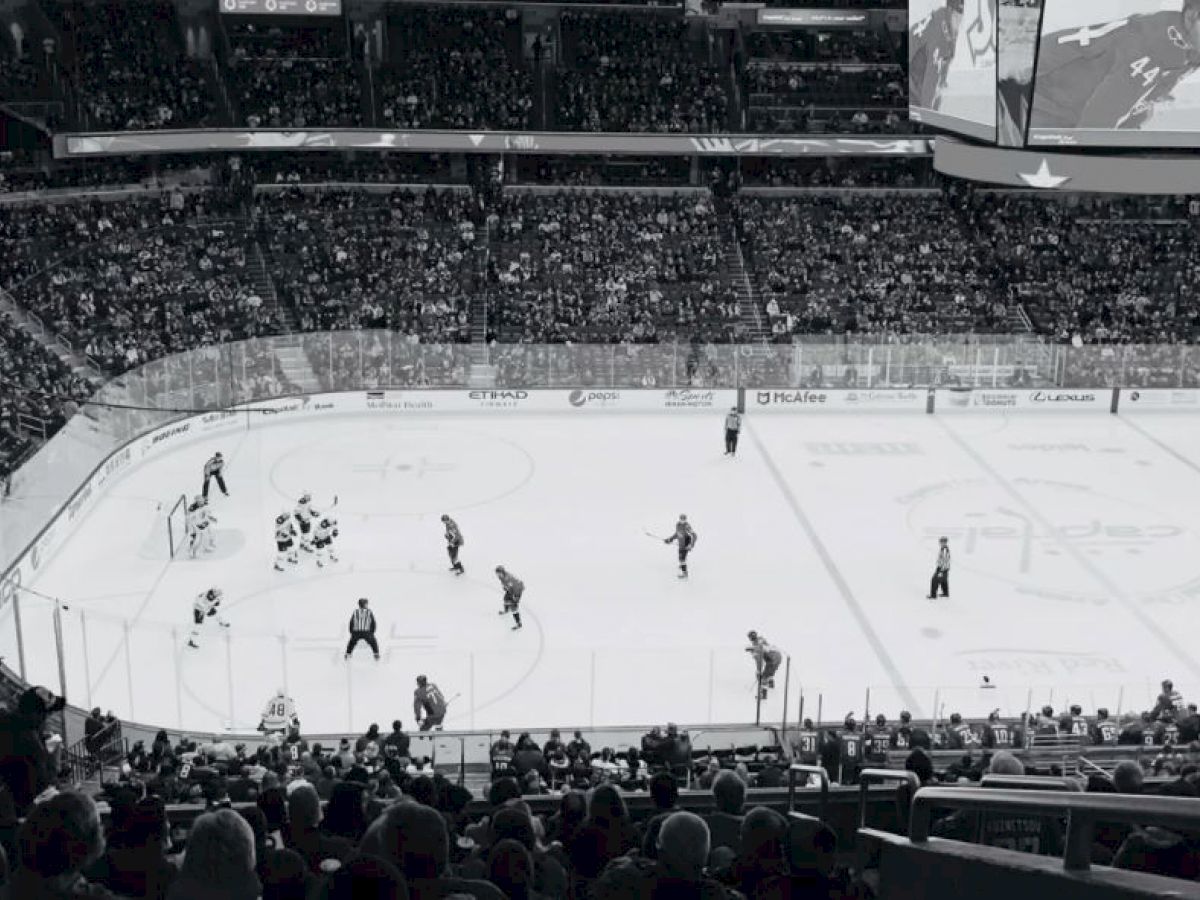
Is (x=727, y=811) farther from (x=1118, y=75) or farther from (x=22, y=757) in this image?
(x=1118, y=75)

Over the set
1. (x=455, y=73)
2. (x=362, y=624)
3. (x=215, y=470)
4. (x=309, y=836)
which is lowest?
(x=362, y=624)

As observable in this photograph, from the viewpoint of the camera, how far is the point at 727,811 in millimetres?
6004

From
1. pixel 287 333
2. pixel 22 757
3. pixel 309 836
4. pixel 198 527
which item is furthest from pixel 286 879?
pixel 287 333

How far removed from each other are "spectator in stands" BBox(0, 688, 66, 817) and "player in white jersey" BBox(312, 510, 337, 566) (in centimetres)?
1256

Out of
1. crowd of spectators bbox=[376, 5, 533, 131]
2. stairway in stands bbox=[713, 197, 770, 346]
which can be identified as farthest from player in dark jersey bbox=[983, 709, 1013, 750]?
crowd of spectators bbox=[376, 5, 533, 131]

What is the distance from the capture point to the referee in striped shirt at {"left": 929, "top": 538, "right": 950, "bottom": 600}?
17.0m

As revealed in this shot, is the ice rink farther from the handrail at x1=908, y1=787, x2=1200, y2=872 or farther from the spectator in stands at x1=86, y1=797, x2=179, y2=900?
the handrail at x1=908, y1=787, x2=1200, y2=872

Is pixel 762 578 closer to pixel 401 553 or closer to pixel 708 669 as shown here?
pixel 708 669

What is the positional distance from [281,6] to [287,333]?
7.22m

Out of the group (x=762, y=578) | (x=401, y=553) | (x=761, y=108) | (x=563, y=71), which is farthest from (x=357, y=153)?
(x=762, y=578)

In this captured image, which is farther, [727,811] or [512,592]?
[512,592]

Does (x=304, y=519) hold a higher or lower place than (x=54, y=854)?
lower

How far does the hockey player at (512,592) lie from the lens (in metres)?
15.6

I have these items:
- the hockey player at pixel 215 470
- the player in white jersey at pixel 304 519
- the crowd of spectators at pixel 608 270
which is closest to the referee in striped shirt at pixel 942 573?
the player in white jersey at pixel 304 519
